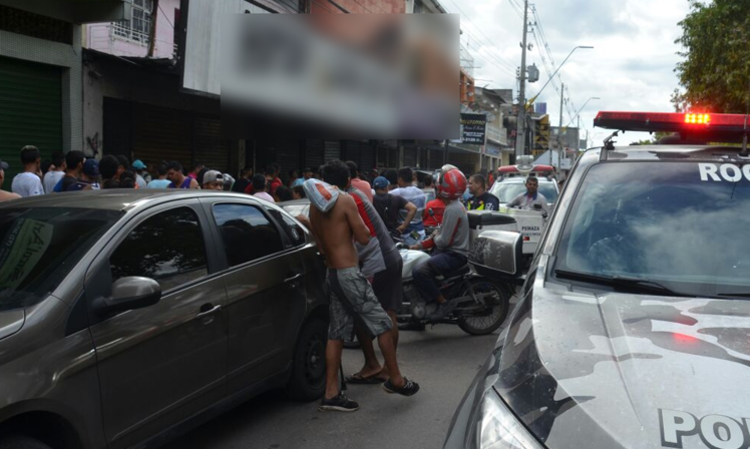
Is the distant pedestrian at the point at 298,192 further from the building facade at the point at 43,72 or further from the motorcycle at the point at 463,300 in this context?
the building facade at the point at 43,72

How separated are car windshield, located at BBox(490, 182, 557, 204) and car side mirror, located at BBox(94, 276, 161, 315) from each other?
39.0ft

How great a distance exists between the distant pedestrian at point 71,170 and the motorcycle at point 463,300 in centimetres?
383

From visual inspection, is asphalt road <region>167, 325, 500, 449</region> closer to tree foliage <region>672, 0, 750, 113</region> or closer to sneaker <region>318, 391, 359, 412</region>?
sneaker <region>318, 391, 359, 412</region>

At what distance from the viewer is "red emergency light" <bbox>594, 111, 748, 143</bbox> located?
374 centimetres

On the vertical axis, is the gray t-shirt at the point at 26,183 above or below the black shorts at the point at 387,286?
above

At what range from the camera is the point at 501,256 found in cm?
325

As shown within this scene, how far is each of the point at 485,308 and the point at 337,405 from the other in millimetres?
2933

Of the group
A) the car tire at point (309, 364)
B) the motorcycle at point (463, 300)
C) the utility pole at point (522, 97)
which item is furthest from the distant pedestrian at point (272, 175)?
the utility pole at point (522, 97)

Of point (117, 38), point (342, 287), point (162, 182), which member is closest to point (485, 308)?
point (342, 287)

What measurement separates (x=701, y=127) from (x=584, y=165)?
939mm

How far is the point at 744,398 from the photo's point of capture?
69.7 inches

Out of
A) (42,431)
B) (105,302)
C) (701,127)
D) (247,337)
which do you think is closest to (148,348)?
(105,302)

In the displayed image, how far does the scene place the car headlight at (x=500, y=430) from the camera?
1857mm

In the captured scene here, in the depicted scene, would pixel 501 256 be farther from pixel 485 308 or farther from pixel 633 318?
pixel 485 308
